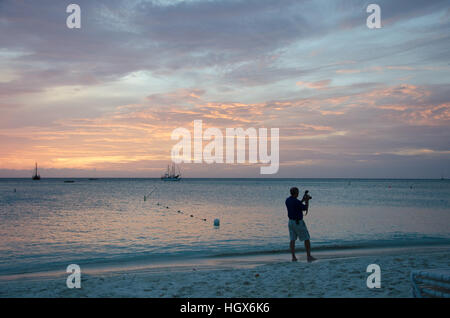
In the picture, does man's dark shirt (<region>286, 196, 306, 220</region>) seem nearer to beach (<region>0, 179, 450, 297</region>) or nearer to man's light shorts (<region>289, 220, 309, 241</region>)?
man's light shorts (<region>289, 220, 309, 241</region>)

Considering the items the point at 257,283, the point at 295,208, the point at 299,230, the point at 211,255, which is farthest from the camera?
the point at 211,255

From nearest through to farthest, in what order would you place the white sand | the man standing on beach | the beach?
the white sand < the beach < the man standing on beach

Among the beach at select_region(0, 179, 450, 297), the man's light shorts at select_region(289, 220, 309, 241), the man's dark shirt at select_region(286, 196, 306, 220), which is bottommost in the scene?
the beach at select_region(0, 179, 450, 297)

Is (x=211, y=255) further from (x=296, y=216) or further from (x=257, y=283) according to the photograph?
(x=257, y=283)

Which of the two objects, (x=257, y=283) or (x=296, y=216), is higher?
(x=296, y=216)

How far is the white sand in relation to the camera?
838cm

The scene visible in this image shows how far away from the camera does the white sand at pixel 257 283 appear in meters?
8.38

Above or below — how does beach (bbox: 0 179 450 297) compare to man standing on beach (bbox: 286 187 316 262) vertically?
below

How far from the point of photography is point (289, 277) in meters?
9.83

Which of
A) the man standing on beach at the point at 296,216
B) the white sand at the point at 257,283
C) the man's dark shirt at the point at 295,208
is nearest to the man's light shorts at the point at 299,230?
the man standing on beach at the point at 296,216

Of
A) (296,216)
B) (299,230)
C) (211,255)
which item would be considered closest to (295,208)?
(296,216)

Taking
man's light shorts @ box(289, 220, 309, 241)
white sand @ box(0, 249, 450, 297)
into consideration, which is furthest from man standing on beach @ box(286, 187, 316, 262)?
white sand @ box(0, 249, 450, 297)

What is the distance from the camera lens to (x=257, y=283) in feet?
30.6
